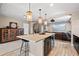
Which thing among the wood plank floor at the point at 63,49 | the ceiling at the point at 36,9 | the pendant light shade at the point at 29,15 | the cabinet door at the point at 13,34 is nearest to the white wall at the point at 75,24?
the ceiling at the point at 36,9

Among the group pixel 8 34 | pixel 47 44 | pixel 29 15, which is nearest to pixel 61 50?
pixel 47 44

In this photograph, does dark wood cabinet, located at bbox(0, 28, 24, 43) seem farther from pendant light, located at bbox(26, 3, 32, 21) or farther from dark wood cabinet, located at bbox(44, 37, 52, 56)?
dark wood cabinet, located at bbox(44, 37, 52, 56)

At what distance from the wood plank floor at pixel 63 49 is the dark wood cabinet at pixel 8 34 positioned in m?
0.77

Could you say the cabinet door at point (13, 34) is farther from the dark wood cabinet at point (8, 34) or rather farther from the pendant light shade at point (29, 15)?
the pendant light shade at point (29, 15)

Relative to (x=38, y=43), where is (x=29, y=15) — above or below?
above

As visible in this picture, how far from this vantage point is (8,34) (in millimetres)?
1953

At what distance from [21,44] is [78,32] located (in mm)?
1186

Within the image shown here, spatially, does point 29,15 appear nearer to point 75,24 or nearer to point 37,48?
point 37,48

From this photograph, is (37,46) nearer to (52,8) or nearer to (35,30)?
(35,30)

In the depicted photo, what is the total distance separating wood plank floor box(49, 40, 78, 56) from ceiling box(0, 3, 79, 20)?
607mm

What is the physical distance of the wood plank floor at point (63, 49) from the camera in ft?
6.41

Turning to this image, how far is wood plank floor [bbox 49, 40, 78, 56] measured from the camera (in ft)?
6.41

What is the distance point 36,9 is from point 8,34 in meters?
0.74

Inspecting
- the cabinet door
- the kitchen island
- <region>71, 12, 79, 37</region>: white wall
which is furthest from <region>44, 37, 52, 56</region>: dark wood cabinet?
the cabinet door
